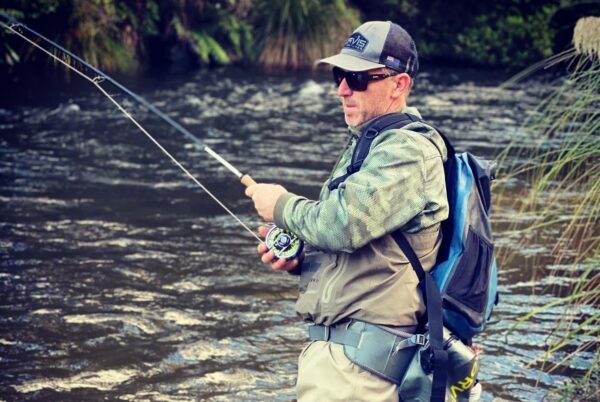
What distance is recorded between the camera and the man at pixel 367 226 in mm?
2865

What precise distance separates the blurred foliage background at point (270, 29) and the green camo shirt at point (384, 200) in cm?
1159

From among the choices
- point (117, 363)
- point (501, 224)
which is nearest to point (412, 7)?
point (501, 224)

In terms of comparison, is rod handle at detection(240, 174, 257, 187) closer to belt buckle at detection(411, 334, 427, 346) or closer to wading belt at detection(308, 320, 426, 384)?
wading belt at detection(308, 320, 426, 384)

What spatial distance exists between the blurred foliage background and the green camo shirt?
11587mm

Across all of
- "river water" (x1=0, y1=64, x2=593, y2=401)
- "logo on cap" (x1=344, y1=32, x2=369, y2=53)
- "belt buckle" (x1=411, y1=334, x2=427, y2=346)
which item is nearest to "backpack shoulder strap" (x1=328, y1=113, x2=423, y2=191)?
"logo on cap" (x1=344, y1=32, x2=369, y2=53)

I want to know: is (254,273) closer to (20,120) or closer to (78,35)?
(20,120)

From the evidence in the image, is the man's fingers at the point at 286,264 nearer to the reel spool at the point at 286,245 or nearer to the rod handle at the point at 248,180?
the reel spool at the point at 286,245

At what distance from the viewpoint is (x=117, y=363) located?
5.38 meters

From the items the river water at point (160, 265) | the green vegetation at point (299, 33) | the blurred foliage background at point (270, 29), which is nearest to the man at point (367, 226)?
the river water at point (160, 265)

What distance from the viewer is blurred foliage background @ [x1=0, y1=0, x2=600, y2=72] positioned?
54.9 ft

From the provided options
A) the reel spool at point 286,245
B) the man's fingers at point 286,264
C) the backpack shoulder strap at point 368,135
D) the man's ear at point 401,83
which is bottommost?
the man's fingers at point 286,264

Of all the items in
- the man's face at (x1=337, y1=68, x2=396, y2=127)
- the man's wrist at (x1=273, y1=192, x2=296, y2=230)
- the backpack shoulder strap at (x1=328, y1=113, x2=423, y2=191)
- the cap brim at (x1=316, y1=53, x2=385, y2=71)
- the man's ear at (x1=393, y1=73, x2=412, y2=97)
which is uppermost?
the cap brim at (x1=316, y1=53, x2=385, y2=71)

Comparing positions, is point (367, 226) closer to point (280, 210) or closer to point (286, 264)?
point (280, 210)

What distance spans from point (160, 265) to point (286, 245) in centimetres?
403
